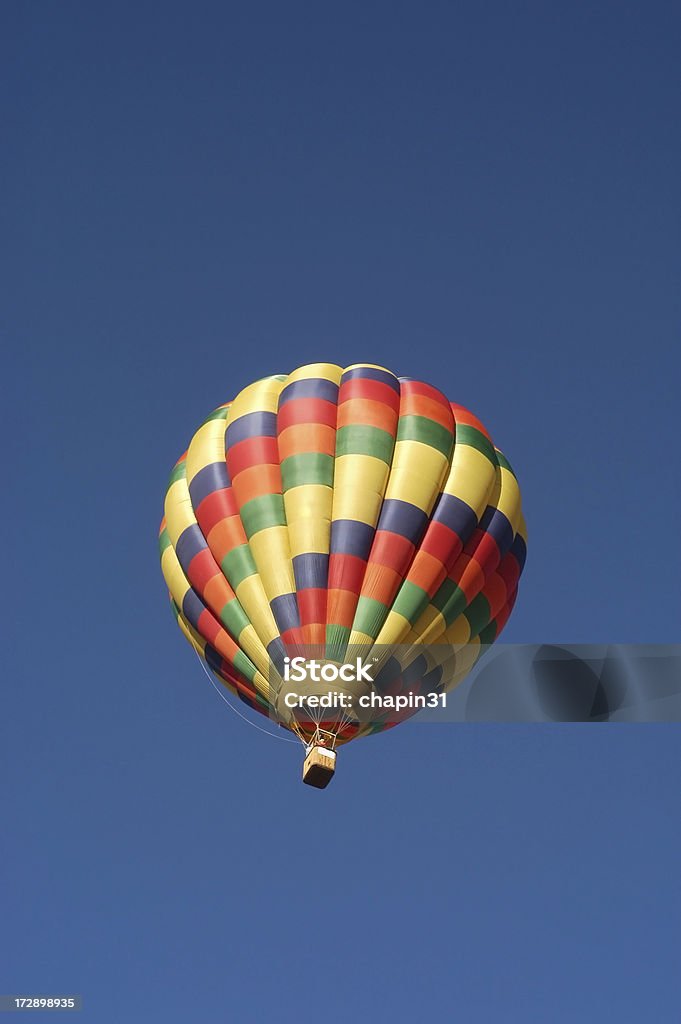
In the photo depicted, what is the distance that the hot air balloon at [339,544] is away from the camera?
20938 millimetres

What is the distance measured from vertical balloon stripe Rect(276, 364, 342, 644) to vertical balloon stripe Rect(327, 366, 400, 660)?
4.0 inches

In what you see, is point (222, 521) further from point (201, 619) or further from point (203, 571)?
point (201, 619)

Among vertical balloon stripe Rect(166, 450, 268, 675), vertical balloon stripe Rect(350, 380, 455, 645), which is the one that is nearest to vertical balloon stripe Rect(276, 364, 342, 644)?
vertical balloon stripe Rect(350, 380, 455, 645)

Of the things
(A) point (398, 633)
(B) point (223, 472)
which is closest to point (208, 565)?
(B) point (223, 472)

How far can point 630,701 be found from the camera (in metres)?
22.8

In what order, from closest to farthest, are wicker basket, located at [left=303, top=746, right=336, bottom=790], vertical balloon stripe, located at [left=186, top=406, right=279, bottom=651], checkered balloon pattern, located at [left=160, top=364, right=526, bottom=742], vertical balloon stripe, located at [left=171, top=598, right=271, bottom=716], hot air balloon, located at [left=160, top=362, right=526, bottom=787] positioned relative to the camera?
wicker basket, located at [left=303, top=746, right=336, bottom=790] < hot air balloon, located at [left=160, top=362, right=526, bottom=787] < checkered balloon pattern, located at [left=160, top=364, right=526, bottom=742] < vertical balloon stripe, located at [left=186, top=406, right=279, bottom=651] < vertical balloon stripe, located at [left=171, top=598, right=271, bottom=716]

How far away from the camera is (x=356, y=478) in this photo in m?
22.0

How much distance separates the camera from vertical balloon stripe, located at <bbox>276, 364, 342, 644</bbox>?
2105cm

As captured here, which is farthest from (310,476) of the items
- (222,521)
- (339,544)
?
(222,521)

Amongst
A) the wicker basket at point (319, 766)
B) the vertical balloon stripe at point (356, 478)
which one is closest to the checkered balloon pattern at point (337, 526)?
the vertical balloon stripe at point (356, 478)

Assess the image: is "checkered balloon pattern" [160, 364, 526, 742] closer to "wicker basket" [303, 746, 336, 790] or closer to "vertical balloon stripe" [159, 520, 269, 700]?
"vertical balloon stripe" [159, 520, 269, 700]

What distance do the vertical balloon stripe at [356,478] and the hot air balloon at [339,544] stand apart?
0.07 ft

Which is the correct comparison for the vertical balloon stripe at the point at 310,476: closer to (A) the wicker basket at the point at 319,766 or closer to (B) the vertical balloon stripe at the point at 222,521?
(B) the vertical balloon stripe at the point at 222,521

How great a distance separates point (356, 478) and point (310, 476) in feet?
1.90
